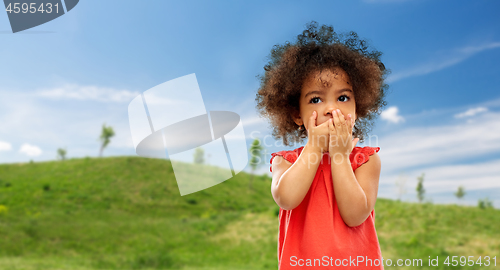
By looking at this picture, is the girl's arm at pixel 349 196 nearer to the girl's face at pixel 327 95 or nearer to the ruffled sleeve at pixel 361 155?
the ruffled sleeve at pixel 361 155

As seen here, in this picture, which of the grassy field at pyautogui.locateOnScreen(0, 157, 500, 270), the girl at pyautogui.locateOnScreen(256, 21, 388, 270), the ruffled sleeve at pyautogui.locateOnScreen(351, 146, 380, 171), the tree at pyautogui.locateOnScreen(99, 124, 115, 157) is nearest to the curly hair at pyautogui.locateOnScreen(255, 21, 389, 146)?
the girl at pyautogui.locateOnScreen(256, 21, 388, 270)

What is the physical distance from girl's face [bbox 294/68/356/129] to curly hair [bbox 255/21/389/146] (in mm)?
62

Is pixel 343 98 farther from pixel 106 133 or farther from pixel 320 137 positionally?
pixel 106 133

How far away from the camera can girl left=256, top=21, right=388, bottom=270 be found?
1403 mm

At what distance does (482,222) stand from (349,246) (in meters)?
12.0

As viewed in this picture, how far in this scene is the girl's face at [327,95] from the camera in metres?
1.54

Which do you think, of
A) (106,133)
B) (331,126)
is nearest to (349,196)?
(331,126)

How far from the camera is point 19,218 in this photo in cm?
1531

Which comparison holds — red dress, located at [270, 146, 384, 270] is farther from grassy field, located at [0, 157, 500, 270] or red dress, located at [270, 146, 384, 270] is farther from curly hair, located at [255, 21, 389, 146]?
grassy field, located at [0, 157, 500, 270]

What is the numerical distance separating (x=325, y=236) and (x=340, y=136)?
44cm

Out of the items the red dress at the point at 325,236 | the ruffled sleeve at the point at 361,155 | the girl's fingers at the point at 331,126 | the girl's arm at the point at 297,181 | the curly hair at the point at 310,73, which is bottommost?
the red dress at the point at 325,236

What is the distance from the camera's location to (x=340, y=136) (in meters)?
1.42

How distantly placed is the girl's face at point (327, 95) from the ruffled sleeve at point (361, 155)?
0.54ft

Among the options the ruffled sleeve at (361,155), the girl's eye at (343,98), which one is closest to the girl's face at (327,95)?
the girl's eye at (343,98)
